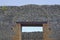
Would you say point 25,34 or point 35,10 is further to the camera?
point 25,34

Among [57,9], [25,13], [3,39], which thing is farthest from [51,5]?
[3,39]

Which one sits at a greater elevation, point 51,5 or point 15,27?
point 51,5

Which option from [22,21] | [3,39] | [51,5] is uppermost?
[51,5]

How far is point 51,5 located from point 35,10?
2.57 feet

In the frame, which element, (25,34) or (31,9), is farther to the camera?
(25,34)

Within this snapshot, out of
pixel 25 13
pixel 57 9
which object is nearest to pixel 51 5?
pixel 57 9

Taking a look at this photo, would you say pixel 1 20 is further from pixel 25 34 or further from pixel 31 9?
pixel 25 34

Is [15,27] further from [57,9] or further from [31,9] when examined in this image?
[57,9]

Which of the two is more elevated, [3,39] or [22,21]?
[22,21]

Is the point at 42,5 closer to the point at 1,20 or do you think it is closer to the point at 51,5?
the point at 51,5

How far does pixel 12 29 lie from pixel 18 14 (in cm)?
74

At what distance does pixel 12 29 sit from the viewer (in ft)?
34.0

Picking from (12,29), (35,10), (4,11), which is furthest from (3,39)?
(35,10)

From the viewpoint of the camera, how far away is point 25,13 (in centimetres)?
1046
